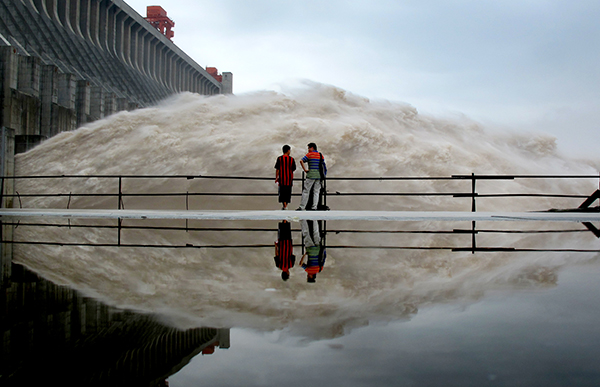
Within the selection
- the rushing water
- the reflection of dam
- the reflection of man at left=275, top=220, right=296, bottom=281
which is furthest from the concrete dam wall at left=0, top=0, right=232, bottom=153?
the reflection of dam

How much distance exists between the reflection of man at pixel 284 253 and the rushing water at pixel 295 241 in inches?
3.0

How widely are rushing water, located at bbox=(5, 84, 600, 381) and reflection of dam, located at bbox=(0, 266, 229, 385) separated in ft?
0.50

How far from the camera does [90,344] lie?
167 cm

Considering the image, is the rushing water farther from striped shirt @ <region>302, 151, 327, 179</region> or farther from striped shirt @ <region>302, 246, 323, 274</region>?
striped shirt @ <region>302, 151, 327, 179</region>

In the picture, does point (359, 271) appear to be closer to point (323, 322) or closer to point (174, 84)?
point (323, 322)

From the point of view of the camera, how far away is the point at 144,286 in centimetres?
278

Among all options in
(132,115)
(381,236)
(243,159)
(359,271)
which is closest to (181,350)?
(359,271)

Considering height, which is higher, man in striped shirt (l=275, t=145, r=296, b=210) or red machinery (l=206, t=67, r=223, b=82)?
red machinery (l=206, t=67, r=223, b=82)

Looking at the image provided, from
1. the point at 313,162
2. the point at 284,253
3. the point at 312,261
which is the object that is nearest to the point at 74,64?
the point at 313,162

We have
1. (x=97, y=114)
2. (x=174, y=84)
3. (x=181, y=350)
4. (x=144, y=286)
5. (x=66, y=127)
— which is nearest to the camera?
(x=181, y=350)

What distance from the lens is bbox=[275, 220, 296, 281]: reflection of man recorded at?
11.2 ft

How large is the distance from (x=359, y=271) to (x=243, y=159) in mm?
16526

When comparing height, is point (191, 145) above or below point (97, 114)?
below

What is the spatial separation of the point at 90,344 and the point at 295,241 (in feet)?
12.1
